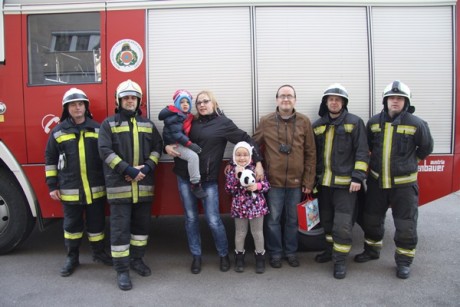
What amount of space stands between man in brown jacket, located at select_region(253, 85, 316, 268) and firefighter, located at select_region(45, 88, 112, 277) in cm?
165

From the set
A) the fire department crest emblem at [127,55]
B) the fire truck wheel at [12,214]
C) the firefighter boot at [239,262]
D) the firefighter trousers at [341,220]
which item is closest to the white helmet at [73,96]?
the fire department crest emblem at [127,55]

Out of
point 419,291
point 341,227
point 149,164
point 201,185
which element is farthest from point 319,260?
point 149,164

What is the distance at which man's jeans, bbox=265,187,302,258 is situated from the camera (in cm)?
391

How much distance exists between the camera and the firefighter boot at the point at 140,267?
3.86 metres

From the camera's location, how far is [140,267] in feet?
12.8

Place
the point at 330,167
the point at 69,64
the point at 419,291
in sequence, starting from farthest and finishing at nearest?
the point at 69,64 < the point at 330,167 < the point at 419,291

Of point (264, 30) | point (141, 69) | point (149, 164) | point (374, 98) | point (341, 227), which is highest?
point (264, 30)

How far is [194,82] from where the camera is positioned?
13.0 feet

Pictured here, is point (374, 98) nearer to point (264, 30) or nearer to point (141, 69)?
point (264, 30)

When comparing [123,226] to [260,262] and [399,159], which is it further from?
[399,159]

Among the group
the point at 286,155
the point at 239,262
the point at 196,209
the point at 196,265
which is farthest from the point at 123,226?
the point at 286,155

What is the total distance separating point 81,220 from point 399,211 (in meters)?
3.19

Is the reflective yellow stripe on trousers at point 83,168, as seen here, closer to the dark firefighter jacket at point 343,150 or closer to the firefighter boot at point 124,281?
the firefighter boot at point 124,281

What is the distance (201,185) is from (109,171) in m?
0.89
